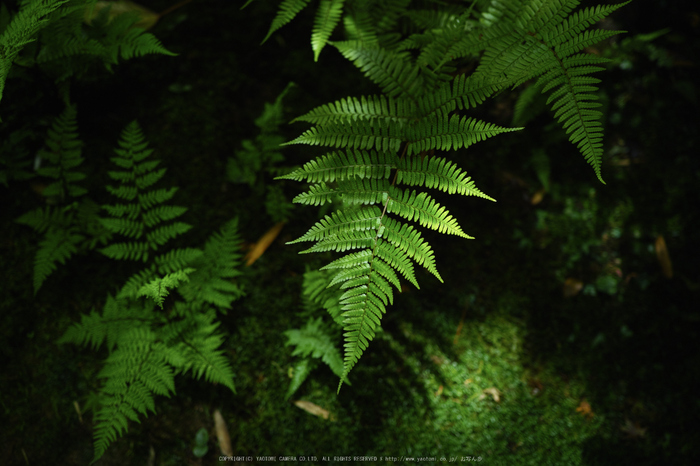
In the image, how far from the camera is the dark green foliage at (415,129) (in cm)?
222

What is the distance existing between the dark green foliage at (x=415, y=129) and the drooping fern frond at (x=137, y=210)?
130 cm

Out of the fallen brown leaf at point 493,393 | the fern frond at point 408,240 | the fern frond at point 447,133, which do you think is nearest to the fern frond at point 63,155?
the fern frond at point 408,240

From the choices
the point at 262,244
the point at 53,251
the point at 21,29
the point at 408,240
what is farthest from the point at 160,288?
the point at 21,29

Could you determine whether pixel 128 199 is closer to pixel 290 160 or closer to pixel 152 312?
pixel 152 312

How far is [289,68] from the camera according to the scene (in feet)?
11.7

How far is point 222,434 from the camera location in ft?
9.73

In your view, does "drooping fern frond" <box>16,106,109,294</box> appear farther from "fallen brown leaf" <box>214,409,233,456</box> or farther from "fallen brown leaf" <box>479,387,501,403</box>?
"fallen brown leaf" <box>479,387,501,403</box>

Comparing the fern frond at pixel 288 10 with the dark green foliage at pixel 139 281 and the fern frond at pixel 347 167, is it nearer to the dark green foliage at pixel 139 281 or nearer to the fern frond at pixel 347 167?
the fern frond at pixel 347 167

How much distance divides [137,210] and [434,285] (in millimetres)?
2675

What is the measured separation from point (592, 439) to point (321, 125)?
3.42m

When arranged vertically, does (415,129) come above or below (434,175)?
above

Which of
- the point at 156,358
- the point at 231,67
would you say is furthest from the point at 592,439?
the point at 231,67

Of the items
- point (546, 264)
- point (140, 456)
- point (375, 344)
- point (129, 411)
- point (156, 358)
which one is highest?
point (546, 264)

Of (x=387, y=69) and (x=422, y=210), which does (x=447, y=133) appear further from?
(x=387, y=69)
